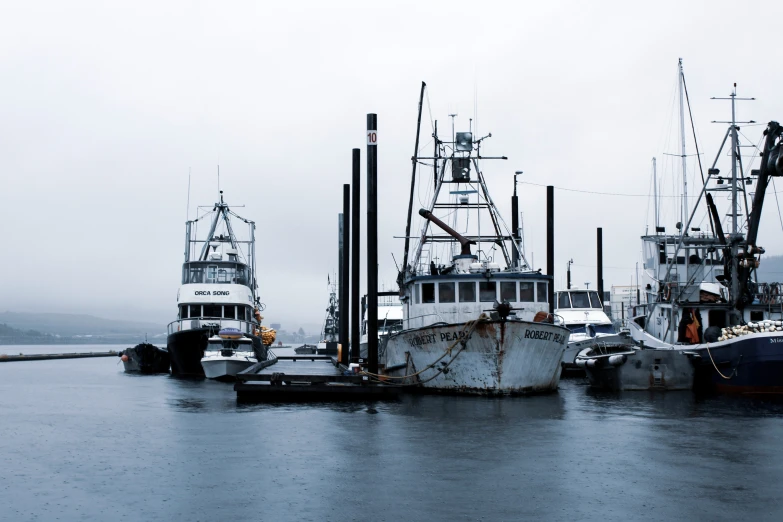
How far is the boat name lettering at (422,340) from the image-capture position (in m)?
24.6

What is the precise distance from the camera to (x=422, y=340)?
25000 mm

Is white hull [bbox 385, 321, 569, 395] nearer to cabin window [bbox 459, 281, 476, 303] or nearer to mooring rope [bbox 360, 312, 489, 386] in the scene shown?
mooring rope [bbox 360, 312, 489, 386]

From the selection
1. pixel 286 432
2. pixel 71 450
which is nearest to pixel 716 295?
pixel 286 432

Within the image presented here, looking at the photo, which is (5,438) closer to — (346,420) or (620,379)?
(346,420)

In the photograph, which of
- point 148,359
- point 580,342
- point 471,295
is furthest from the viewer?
point 148,359

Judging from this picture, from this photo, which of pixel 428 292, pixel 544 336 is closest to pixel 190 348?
pixel 428 292

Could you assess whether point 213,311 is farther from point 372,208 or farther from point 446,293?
point 446,293

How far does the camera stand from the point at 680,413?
67.8 feet

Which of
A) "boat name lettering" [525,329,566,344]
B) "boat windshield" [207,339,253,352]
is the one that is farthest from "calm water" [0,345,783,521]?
"boat windshield" [207,339,253,352]

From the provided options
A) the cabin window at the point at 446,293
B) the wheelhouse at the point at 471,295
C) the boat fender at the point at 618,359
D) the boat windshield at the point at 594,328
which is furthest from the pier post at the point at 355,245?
the boat windshield at the point at 594,328

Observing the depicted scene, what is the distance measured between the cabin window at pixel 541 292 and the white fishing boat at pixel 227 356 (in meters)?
14.3

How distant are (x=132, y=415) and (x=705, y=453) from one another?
14.0m

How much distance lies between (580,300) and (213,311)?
18.3 m

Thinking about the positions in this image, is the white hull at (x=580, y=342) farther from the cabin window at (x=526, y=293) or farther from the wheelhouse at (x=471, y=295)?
the wheelhouse at (x=471, y=295)
